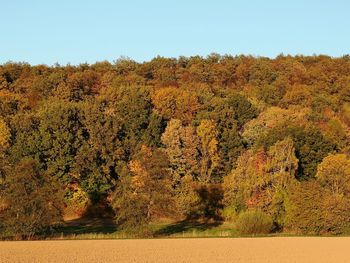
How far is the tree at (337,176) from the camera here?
2953 inches

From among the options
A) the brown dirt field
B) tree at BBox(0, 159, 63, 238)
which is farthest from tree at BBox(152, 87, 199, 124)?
the brown dirt field

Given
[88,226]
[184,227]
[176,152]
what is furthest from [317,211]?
[176,152]

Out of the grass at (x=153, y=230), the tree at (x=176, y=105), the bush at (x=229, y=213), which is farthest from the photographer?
the tree at (x=176, y=105)

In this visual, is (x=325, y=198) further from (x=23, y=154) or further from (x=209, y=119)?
(x=23, y=154)

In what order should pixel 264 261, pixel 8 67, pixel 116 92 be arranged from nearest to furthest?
1. pixel 264 261
2. pixel 116 92
3. pixel 8 67

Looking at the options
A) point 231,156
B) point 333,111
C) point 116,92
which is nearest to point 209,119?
point 231,156

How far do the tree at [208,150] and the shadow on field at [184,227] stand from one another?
13125 millimetres

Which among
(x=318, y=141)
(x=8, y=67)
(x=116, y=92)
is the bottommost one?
(x=318, y=141)

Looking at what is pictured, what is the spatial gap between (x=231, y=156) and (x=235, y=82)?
45.8 meters

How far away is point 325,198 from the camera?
72688 millimetres

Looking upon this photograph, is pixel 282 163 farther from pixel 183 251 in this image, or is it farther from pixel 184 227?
pixel 183 251

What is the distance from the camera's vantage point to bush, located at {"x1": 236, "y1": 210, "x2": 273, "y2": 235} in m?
72.8

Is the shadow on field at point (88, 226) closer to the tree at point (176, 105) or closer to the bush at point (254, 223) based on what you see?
the bush at point (254, 223)

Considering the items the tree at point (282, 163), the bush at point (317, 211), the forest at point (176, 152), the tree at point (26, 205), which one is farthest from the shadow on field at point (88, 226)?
the bush at point (317, 211)
